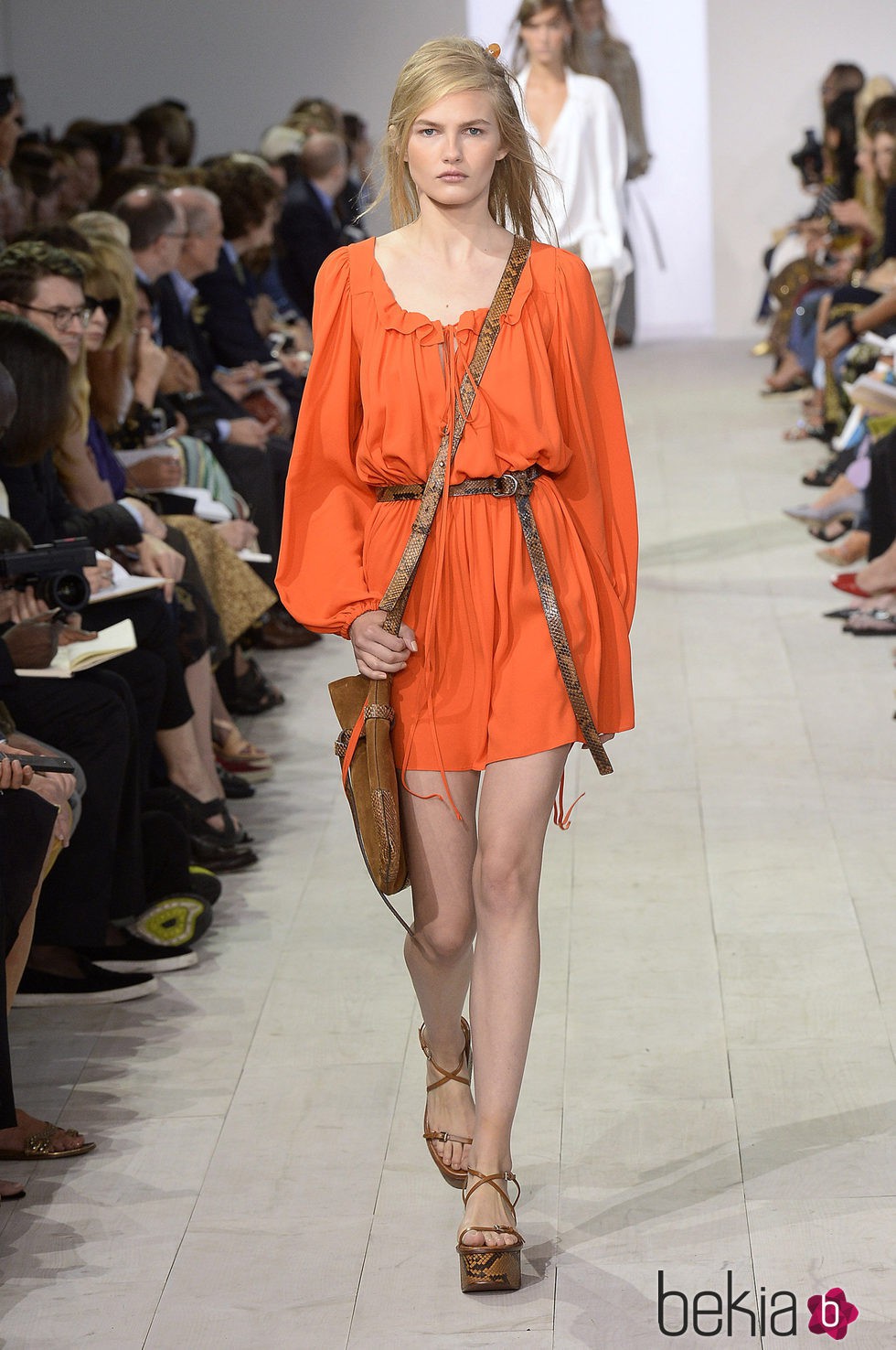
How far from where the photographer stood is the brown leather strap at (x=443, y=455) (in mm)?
2135

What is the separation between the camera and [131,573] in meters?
3.83

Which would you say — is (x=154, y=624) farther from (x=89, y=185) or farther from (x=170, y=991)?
(x=89, y=185)

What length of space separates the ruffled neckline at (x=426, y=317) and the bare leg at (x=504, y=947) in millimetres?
505

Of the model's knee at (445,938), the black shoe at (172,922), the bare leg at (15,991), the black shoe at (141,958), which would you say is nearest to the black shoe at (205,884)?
the black shoe at (172,922)

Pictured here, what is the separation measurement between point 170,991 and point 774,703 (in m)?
2.01

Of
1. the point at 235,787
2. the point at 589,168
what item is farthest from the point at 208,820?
the point at 589,168

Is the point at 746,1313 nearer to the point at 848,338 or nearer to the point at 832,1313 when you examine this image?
the point at 832,1313

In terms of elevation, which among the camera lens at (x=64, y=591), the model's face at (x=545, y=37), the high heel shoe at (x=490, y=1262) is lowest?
the high heel shoe at (x=490, y=1262)

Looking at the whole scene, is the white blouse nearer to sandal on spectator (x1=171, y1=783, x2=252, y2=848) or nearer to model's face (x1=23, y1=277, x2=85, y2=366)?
model's face (x1=23, y1=277, x2=85, y2=366)

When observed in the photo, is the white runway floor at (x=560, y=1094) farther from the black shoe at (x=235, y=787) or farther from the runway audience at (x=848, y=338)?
the runway audience at (x=848, y=338)

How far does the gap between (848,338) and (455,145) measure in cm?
524

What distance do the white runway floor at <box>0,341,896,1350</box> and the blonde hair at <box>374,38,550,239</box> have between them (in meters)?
1.23

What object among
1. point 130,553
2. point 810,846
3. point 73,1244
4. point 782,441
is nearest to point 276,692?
point 130,553

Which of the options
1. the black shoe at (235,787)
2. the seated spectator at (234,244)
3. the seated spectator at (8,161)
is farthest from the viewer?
the seated spectator at (8,161)
